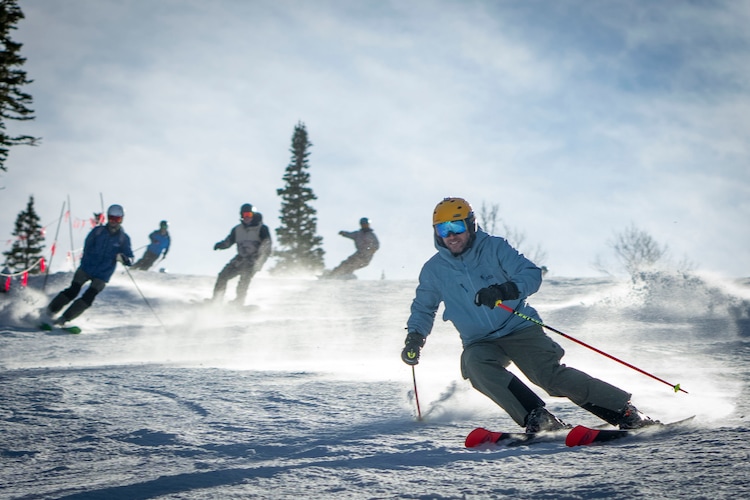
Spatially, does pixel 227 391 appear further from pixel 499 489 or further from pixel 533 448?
pixel 499 489

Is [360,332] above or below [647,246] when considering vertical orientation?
below

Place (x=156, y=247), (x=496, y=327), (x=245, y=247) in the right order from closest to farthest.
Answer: (x=496, y=327), (x=245, y=247), (x=156, y=247)

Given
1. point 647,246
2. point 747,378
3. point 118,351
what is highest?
point 647,246

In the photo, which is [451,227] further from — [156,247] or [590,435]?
[156,247]

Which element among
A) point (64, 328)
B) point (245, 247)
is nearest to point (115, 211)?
point (64, 328)

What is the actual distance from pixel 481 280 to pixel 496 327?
1.07 ft

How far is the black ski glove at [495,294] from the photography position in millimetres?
3588

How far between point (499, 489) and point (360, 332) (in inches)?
325

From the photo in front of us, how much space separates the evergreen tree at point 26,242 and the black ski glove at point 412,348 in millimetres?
42634

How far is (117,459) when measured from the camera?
3066 mm

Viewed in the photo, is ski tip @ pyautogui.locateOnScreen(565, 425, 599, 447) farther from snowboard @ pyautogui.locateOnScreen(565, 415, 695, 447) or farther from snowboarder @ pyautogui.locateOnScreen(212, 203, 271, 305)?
snowboarder @ pyautogui.locateOnScreen(212, 203, 271, 305)

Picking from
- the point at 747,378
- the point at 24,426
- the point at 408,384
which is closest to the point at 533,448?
the point at 408,384

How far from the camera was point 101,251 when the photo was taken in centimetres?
1026

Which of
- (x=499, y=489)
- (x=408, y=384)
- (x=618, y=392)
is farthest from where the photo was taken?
(x=408, y=384)
